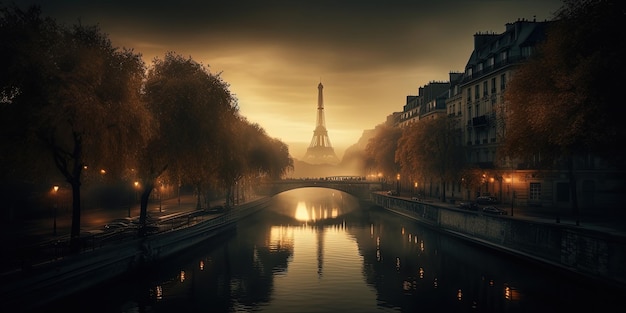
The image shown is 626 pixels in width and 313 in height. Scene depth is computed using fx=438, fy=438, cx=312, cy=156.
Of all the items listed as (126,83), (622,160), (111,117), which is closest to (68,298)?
(111,117)

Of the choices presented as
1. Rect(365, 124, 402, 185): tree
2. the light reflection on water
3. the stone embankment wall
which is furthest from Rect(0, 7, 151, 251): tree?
Rect(365, 124, 402, 185): tree

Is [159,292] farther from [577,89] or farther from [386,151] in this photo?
[386,151]

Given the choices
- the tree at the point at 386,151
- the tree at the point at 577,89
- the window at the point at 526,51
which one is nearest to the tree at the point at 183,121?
the tree at the point at 577,89

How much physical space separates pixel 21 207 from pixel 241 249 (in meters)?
26.0

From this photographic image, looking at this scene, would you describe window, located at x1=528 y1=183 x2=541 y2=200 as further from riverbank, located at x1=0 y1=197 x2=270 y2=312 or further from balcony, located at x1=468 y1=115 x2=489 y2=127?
riverbank, located at x1=0 y1=197 x2=270 y2=312

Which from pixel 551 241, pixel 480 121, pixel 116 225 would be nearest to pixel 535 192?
pixel 480 121

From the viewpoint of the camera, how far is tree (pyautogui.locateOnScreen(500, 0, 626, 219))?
30547 millimetres

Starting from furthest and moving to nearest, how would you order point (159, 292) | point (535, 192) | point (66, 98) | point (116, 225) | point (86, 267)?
point (535, 192) → point (116, 225) → point (159, 292) → point (86, 267) → point (66, 98)

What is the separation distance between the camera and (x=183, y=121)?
135 ft

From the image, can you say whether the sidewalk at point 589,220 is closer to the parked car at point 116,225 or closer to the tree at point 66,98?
the tree at point 66,98

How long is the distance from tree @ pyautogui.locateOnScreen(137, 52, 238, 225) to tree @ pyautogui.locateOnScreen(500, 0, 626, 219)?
29.0 metres

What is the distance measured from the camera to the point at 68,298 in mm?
27062

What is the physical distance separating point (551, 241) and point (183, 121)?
33.6 m

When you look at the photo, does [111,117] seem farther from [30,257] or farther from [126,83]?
[30,257]
